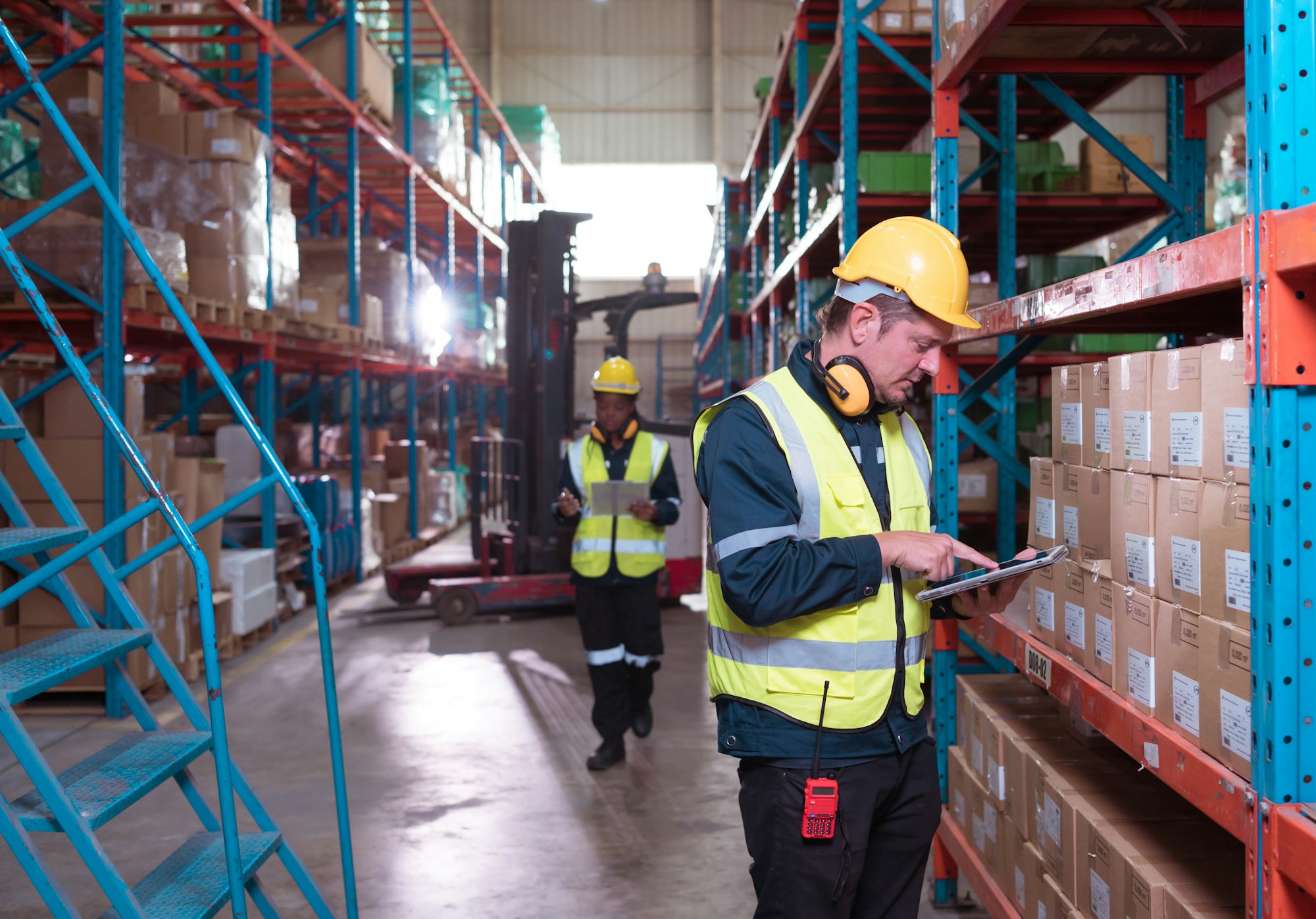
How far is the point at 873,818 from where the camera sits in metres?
2.37

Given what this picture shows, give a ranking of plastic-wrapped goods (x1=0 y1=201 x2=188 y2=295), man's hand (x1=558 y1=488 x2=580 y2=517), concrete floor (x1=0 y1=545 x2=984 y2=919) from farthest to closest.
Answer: plastic-wrapped goods (x1=0 y1=201 x2=188 y2=295) → man's hand (x1=558 y1=488 x2=580 y2=517) → concrete floor (x1=0 y1=545 x2=984 y2=919)

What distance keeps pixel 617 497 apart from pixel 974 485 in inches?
86.3

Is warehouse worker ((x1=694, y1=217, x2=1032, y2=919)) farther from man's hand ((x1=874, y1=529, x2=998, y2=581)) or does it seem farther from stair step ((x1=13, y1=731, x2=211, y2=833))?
stair step ((x1=13, y1=731, x2=211, y2=833))

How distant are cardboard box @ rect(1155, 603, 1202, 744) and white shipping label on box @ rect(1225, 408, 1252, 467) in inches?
13.1

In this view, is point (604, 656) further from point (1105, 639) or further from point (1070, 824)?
point (1105, 639)

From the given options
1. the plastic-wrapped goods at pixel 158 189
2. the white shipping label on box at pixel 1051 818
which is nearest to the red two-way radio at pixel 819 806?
the white shipping label on box at pixel 1051 818

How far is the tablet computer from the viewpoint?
7.02 feet

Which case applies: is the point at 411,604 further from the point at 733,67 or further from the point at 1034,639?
the point at 733,67

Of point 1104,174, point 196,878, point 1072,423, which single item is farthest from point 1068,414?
point 1104,174

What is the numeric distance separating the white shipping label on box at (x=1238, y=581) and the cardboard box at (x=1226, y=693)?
0.05m

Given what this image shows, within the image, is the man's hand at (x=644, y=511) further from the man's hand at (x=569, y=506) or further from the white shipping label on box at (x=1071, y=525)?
the white shipping label on box at (x=1071, y=525)

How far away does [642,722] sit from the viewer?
19.1 feet

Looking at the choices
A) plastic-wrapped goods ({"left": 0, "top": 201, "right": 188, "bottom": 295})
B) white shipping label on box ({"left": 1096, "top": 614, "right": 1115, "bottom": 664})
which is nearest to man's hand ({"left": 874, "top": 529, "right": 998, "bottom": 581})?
white shipping label on box ({"left": 1096, "top": 614, "right": 1115, "bottom": 664})

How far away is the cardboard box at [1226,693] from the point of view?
6.38ft
